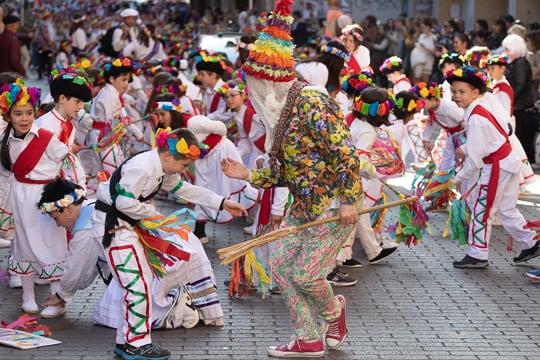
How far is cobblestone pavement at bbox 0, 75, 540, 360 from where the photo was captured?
665cm

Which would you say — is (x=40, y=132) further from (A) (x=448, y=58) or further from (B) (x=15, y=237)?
(A) (x=448, y=58)

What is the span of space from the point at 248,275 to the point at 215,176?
2384 millimetres

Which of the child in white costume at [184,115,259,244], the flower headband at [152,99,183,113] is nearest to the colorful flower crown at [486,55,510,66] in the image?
the child in white costume at [184,115,259,244]

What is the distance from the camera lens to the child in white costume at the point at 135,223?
6.27m

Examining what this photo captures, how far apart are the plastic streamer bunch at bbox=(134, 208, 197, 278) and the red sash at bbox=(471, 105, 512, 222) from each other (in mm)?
3179

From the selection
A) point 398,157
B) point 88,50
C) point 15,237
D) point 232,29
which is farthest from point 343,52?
point 232,29

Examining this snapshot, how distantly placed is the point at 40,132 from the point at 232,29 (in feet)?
97.7

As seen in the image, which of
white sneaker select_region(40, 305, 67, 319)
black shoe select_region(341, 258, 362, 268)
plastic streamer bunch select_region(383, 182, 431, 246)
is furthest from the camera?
black shoe select_region(341, 258, 362, 268)

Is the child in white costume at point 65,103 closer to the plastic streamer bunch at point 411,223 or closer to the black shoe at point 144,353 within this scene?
the black shoe at point 144,353

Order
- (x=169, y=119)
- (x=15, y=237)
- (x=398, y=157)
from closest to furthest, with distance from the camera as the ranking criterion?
(x=15, y=237) < (x=398, y=157) < (x=169, y=119)

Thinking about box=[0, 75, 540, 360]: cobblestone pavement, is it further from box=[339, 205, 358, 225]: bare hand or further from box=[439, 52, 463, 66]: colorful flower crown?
box=[439, 52, 463, 66]: colorful flower crown

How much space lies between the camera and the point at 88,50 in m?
26.0

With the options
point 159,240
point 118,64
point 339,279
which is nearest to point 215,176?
point 339,279

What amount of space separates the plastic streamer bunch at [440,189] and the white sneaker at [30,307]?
5.06 metres
